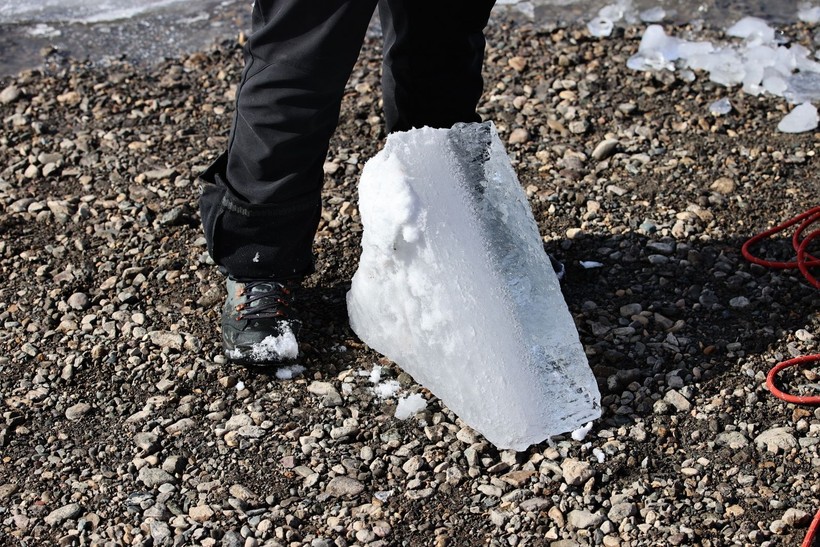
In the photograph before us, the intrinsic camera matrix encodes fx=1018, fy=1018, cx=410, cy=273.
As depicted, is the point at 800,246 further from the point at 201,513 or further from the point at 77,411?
the point at 77,411

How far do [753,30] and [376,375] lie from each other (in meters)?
2.80

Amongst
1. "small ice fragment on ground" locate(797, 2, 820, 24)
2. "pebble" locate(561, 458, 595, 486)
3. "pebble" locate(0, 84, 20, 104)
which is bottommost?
"small ice fragment on ground" locate(797, 2, 820, 24)

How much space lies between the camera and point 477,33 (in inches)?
117

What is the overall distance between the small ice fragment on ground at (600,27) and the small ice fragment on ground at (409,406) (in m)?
2.51

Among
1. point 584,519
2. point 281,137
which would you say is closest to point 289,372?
point 281,137

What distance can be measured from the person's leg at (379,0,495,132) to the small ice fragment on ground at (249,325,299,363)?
75 cm

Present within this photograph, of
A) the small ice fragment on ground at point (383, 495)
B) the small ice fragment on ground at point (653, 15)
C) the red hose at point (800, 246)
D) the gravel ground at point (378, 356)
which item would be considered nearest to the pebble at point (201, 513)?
the gravel ground at point (378, 356)

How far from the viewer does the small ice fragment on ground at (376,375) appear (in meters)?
2.78

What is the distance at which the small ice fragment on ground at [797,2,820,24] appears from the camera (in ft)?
15.5

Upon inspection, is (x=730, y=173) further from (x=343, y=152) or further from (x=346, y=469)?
(x=346, y=469)

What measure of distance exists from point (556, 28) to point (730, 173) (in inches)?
54.2

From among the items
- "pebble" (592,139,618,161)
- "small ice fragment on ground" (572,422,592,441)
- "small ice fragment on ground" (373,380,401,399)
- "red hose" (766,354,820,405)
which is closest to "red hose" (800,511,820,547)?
"red hose" (766,354,820,405)

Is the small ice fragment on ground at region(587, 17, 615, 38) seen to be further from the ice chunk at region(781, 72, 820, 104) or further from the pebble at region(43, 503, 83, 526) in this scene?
the pebble at region(43, 503, 83, 526)

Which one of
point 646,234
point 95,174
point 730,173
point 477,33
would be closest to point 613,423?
point 646,234
